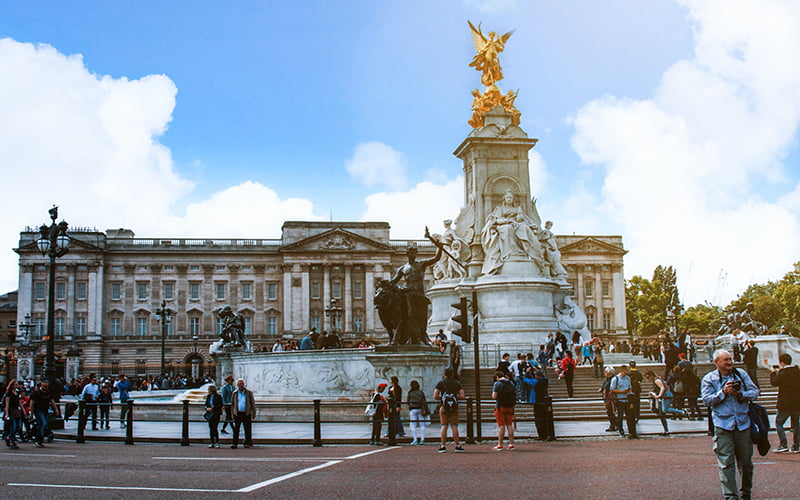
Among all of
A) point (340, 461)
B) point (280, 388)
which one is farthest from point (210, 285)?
point (340, 461)

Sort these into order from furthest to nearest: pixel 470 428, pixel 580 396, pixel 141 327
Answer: pixel 141 327 < pixel 580 396 < pixel 470 428

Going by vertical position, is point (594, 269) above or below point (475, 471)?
above

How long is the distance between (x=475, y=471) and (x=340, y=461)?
2.63 m

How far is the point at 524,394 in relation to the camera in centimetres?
2389

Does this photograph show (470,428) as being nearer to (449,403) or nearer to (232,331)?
(449,403)

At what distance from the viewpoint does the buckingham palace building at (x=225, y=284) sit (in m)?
91.8

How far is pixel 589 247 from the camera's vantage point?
96125 mm

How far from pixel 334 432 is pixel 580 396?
396 inches

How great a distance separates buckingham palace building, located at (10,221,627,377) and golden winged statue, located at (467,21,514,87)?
52.5 meters

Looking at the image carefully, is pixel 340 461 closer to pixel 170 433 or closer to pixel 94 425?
pixel 170 433

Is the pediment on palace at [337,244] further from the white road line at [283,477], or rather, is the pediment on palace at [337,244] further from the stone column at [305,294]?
the white road line at [283,477]

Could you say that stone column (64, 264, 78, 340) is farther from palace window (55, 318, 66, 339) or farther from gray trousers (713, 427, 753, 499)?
gray trousers (713, 427, 753, 499)

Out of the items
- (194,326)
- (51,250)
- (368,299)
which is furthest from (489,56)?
(194,326)

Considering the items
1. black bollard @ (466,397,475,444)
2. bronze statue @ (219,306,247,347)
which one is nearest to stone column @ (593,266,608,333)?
bronze statue @ (219,306,247,347)
